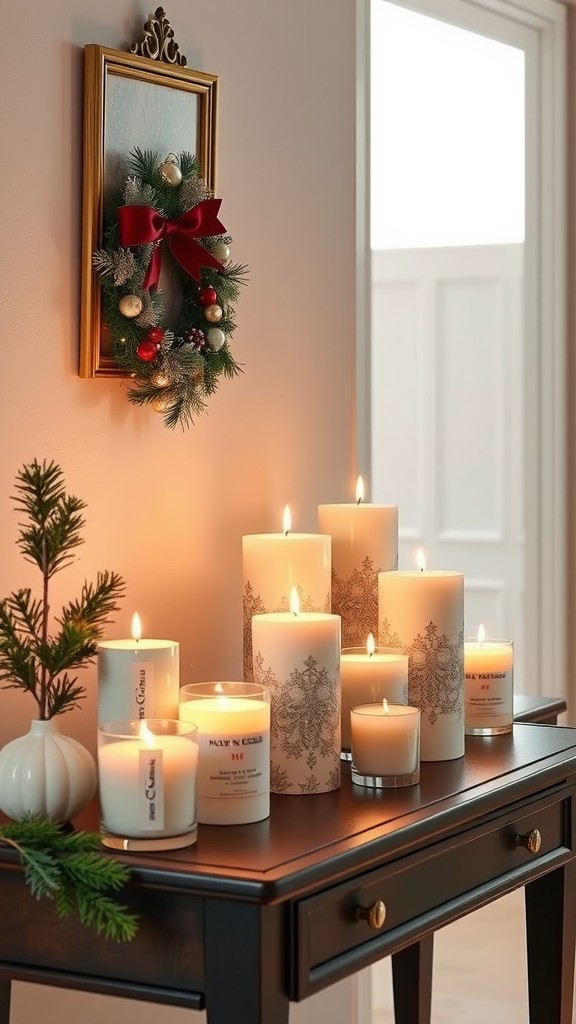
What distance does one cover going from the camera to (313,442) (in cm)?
229

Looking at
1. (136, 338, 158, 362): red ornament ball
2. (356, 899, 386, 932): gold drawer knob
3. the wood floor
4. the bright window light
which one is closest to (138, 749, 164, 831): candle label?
(356, 899, 386, 932): gold drawer knob

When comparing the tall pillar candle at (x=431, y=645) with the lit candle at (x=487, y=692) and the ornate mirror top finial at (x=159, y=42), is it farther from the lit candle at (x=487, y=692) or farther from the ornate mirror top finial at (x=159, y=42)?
the ornate mirror top finial at (x=159, y=42)

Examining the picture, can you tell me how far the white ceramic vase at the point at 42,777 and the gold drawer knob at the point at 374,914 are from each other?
1.01 feet

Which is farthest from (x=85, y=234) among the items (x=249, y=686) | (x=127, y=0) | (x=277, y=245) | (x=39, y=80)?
(x=249, y=686)

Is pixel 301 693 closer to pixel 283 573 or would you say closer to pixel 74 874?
pixel 283 573

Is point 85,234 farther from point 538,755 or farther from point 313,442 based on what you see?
point 538,755

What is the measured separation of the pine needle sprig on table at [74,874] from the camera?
1350 millimetres

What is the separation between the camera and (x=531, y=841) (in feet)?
5.87

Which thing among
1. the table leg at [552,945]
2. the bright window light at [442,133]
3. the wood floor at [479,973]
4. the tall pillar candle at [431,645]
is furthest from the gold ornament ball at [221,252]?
the wood floor at [479,973]

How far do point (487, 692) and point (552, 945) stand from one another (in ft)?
1.17

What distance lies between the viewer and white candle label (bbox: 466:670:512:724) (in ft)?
6.40

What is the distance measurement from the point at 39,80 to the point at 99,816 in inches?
34.1

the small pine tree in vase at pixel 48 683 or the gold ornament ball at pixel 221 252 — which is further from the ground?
the gold ornament ball at pixel 221 252

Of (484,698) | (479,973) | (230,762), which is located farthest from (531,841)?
(479,973)
